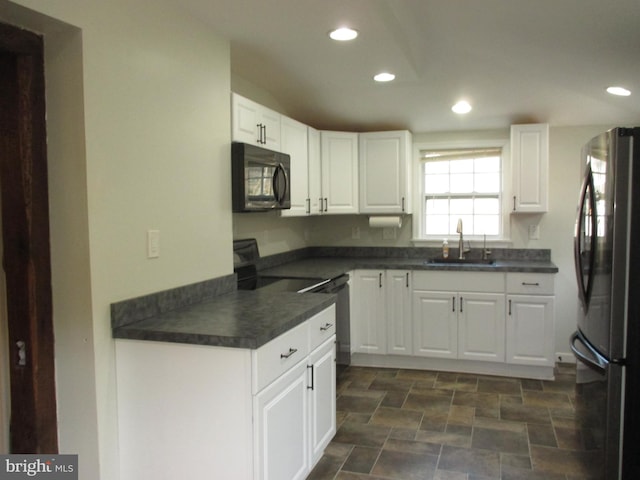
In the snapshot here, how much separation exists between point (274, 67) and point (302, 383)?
2.07 m

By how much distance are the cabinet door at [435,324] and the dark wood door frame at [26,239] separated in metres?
3.03

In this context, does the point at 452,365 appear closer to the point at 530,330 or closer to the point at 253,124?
the point at 530,330

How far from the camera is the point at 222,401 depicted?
197cm

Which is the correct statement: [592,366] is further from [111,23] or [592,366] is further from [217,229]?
[111,23]

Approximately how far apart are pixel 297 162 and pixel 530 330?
2239 mm

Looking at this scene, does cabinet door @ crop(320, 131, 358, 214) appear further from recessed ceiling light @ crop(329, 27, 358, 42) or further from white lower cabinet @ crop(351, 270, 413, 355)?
recessed ceiling light @ crop(329, 27, 358, 42)

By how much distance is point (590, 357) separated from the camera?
8.08 feet

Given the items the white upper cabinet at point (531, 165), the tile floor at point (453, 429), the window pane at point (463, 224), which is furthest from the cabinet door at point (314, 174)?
the white upper cabinet at point (531, 165)

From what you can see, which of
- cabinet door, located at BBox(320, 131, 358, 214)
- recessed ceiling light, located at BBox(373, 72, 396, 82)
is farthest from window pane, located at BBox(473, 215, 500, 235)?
recessed ceiling light, located at BBox(373, 72, 396, 82)

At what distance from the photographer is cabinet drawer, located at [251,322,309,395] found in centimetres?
196

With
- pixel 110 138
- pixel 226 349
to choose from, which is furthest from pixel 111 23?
pixel 226 349

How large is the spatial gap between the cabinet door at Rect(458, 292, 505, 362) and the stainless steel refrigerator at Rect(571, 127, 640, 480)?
1.73m

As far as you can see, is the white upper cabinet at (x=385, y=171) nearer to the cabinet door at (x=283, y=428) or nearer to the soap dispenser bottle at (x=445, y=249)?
the soap dispenser bottle at (x=445, y=249)

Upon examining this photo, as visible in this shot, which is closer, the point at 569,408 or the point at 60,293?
the point at 60,293
